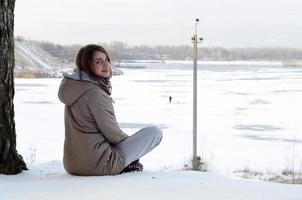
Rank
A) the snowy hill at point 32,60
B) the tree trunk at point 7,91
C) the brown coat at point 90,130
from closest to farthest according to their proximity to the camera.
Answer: the brown coat at point 90,130 → the tree trunk at point 7,91 → the snowy hill at point 32,60

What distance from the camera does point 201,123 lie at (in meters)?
17.7

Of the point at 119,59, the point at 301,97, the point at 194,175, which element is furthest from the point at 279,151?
the point at 119,59

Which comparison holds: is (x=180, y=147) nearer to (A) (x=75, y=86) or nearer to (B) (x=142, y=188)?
(A) (x=75, y=86)

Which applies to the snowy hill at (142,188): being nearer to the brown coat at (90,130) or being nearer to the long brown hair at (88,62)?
the brown coat at (90,130)

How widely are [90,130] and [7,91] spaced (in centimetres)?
65

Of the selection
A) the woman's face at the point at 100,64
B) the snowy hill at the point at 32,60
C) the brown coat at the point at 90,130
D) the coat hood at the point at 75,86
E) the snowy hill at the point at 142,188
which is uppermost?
the woman's face at the point at 100,64

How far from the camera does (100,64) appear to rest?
10.6 feet

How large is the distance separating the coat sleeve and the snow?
291mm

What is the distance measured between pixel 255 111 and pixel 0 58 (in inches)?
739

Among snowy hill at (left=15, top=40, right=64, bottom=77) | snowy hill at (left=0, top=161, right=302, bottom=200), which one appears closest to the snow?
snowy hill at (left=0, top=161, right=302, bottom=200)

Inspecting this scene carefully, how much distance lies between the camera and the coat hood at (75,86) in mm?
3119

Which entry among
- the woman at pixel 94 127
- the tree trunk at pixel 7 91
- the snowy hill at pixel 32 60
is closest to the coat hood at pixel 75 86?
the woman at pixel 94 127

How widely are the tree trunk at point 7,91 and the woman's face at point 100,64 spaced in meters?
0.59

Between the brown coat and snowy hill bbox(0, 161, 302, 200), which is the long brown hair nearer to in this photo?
the brown coat
